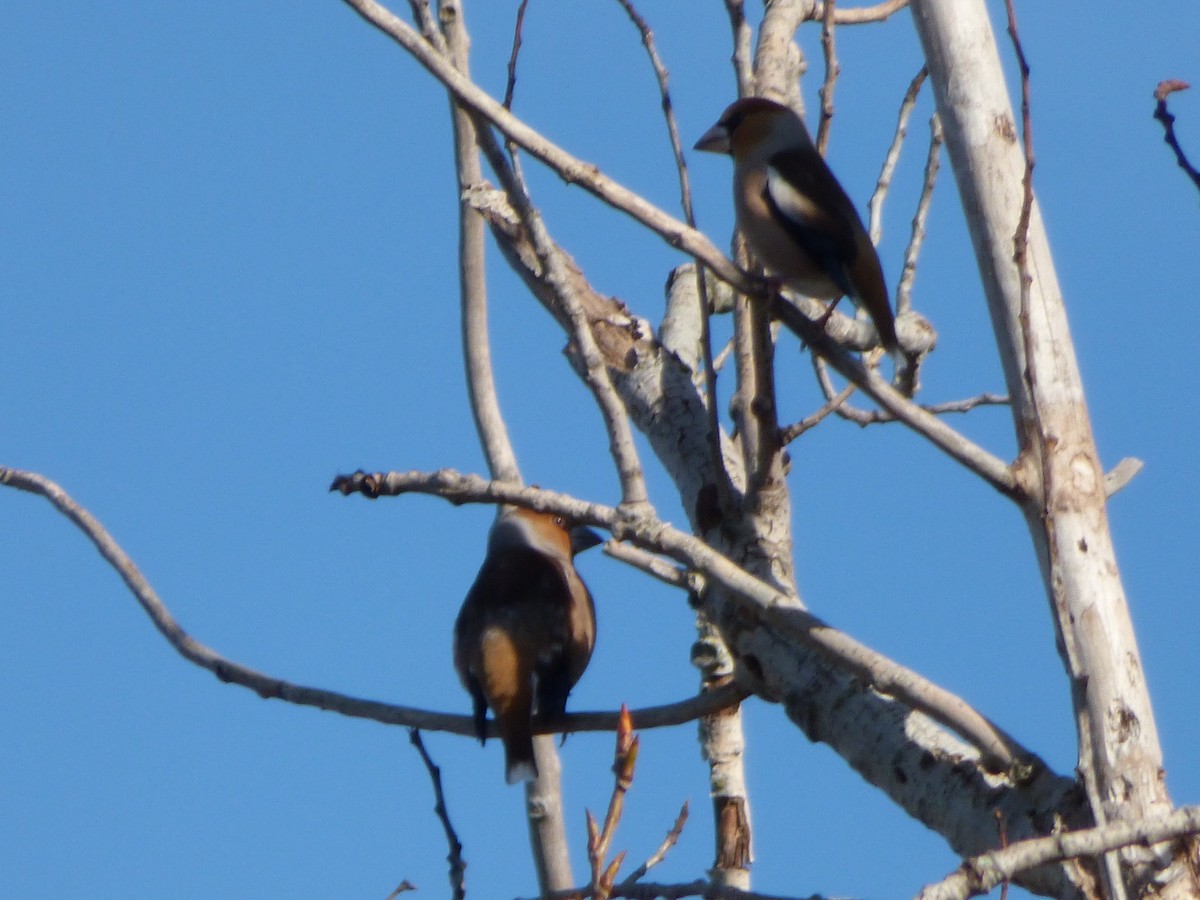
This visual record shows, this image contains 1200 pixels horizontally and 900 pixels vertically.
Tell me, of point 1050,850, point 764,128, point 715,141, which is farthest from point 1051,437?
point 715,141

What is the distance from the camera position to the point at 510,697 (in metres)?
4.65

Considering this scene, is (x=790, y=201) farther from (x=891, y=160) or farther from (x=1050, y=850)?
(x=1050, y=850)

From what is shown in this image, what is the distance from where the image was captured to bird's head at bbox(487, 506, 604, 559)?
566 centimetres

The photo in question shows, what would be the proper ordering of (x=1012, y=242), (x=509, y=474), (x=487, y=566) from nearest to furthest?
(x=1012, y=242) < (x=509, y=474) < (x=487, y=566)

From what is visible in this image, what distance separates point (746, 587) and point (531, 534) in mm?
2532

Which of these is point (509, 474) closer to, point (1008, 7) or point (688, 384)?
point (688, 384)

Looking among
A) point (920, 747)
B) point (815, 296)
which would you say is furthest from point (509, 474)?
point (920, 747)

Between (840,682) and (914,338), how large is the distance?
156 cm

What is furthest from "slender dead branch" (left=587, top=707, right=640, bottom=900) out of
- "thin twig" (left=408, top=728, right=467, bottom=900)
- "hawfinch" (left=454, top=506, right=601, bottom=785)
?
"hawfinch" (left=454, top=506, right=601, bottom=785)

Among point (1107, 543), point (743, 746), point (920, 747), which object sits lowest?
point (920, 747)

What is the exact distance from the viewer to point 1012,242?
10.6 feet

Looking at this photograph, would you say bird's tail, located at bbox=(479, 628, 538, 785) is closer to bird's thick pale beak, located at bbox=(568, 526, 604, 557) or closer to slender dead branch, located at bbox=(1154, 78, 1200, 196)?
bird's thick pale beak, located at bbox=(568, 526, 604, 557)

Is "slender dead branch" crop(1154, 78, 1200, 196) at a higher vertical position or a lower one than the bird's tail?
lower

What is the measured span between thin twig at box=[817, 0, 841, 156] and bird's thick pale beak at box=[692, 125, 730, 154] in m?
1.40
